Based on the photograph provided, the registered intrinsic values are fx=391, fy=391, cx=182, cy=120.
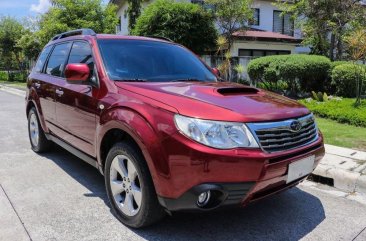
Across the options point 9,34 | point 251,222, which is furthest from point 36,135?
point 9,34

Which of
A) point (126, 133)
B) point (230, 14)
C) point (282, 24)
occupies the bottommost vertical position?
point (126, 133)

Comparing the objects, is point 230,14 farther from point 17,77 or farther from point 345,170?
point 17,77

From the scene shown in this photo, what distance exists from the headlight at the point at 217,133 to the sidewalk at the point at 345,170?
236 centimetres

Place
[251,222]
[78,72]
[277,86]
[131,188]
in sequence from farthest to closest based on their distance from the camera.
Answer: [277,86] → [78,72] → [251,222] → [131,188]

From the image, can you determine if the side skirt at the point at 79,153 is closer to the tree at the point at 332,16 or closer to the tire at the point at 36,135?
the tire at the point at 36,135

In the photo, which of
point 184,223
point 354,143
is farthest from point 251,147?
point 354,143

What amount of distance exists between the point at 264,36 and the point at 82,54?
18.8m

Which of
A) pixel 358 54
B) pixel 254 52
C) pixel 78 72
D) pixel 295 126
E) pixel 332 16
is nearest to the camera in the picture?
pixel 295 126

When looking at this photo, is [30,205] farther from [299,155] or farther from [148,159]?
[299,155]

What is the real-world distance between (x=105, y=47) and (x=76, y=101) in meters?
0.69

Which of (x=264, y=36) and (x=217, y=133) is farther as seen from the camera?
(x=264, y=36)

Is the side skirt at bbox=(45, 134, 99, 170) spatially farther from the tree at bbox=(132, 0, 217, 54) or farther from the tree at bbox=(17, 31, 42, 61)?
the tree at bbox=(17, 31, 42, 61)

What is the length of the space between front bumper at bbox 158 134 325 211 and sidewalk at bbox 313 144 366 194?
81.5 inches

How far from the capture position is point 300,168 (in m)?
3.44
